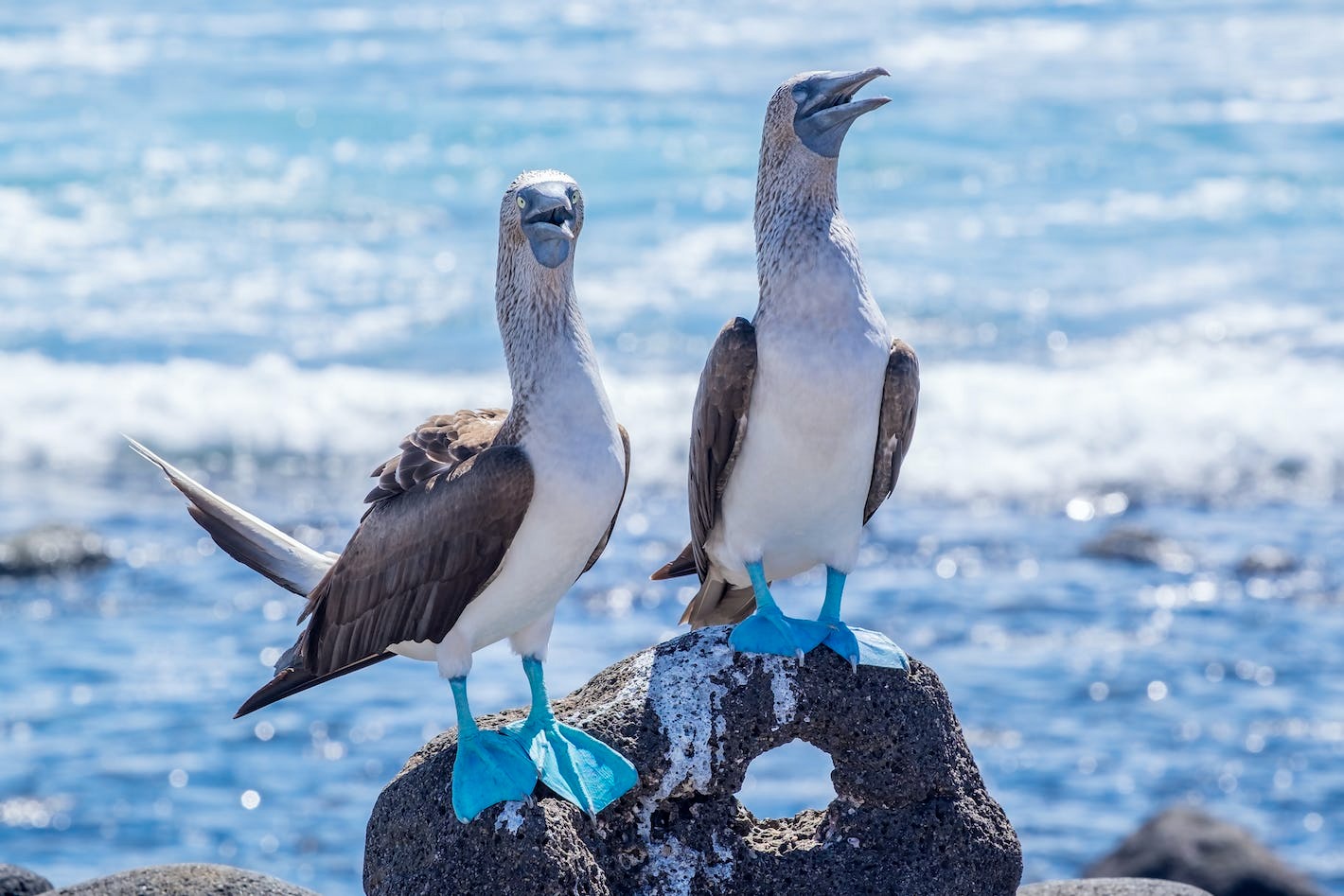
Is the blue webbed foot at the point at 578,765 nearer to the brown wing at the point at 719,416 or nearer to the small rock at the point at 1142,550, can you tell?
the brown wing at the point at 719,416

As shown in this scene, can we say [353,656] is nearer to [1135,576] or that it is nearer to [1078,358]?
[1135,576]

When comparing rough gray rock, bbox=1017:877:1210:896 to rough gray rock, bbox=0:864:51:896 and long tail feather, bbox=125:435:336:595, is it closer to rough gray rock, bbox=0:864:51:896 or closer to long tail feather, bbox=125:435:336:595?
long tail feather, bbox=125:435:336:595

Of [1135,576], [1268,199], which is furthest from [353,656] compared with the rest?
[1268,199]

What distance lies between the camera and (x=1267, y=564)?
50.7 ft

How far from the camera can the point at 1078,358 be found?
74.2 feet

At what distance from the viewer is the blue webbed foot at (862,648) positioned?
641 centimetres

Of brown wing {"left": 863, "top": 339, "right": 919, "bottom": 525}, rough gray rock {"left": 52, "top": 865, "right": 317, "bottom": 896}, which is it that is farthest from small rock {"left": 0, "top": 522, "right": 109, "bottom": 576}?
brown wing {"left": 863, "top": 339, "right": 919, "bottom": 525}

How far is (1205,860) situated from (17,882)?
255 inches

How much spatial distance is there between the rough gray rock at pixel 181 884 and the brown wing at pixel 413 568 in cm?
127

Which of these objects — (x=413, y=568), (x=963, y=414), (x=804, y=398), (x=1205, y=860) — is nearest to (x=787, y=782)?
(x=1205, y=860)

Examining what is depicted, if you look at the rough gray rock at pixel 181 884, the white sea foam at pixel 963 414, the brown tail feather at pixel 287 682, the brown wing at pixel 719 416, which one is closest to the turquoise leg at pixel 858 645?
the brown wing at pixel 719 416

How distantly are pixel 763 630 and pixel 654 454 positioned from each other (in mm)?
12953

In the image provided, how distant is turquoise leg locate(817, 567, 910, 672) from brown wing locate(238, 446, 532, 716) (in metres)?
1.26

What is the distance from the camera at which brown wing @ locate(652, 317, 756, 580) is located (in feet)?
21.7
